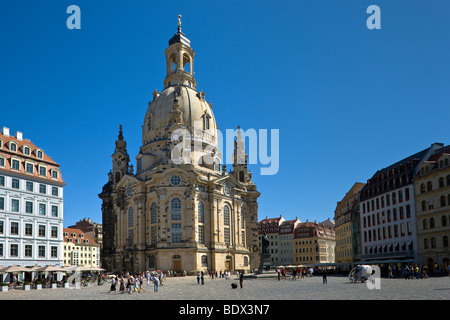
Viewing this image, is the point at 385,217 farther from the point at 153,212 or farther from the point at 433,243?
the point at 153,212

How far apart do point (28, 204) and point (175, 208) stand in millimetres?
27326

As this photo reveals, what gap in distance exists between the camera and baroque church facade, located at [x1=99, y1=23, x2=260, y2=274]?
82.1 m

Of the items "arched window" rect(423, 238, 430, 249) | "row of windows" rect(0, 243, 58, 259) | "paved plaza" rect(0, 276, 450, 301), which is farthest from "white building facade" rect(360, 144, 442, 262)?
"row of windows" rect(0, 243, 58, 259)

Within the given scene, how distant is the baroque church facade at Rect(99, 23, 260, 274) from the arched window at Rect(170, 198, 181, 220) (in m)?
0.18

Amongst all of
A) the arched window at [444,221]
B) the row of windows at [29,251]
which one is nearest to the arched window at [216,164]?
the row of windows at [29,251]

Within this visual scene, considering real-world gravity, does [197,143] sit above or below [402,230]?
above

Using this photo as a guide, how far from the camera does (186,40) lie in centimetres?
11031

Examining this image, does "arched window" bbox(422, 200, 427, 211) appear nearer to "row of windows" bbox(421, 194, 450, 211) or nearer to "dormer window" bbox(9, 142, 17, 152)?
"row of windows" bbox(421, 194, 450, 211)

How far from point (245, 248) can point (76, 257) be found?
56709 mm

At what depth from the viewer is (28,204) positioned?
203ft

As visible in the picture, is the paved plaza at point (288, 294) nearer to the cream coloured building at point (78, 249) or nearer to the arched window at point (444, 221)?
the arched window at point (444, 221)

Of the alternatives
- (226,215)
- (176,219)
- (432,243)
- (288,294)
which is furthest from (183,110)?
(288,294)
